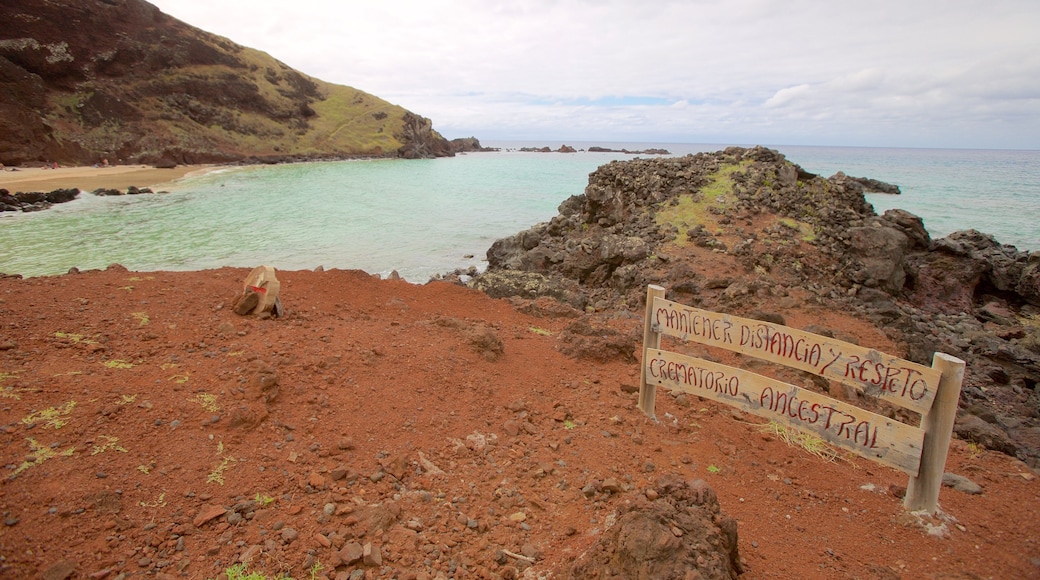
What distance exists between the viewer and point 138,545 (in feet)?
10.2

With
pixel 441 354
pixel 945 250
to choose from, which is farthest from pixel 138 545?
pixel 945 250

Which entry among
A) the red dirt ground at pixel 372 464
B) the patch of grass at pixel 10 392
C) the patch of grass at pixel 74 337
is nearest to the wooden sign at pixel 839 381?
the red dirt ground at pixel 372 464

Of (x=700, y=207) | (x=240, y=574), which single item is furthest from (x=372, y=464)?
(x=700, y=207)

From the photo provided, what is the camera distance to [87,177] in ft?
122

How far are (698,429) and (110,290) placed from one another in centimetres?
766

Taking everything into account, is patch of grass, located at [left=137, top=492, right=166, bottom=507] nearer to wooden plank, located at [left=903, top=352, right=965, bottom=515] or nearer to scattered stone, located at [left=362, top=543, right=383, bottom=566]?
scattered stone, located at [left=362, top=543, right=383, bottom=566]

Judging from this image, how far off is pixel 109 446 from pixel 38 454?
387 millimetres

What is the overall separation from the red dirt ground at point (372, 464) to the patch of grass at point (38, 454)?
0.01 metres

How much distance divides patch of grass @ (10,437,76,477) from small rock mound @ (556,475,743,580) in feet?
11.7

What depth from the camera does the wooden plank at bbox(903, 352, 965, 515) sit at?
3506 millimetres

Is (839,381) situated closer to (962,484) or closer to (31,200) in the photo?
(962,484)

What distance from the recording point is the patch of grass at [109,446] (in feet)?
12.2

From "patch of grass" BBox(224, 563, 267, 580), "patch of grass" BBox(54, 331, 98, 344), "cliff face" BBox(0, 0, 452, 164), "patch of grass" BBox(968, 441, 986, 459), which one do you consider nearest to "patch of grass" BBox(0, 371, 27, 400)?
"patch of grass" BBox(54, 331, 98, 344)

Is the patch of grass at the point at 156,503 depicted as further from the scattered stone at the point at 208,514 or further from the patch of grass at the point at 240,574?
the patch of grass at the point at 240,574
